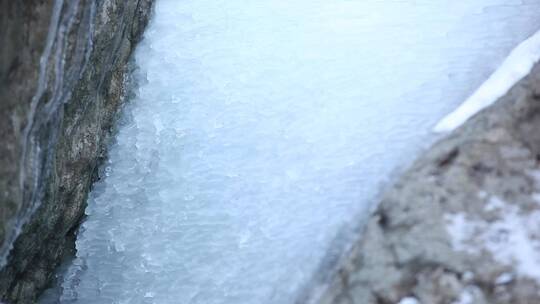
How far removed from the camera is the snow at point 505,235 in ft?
5.90

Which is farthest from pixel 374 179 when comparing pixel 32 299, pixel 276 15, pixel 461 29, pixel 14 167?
pixel 32 299

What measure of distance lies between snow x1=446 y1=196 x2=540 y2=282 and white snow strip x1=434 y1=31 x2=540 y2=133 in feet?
1.47

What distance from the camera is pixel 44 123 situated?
6.58 feet

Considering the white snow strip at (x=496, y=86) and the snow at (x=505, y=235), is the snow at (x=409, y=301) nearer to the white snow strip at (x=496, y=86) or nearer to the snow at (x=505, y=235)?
the snow at (x=505, y=235)

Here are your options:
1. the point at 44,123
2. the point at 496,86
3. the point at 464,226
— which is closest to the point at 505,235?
the point at 464,226

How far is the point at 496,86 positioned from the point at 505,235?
0.68m

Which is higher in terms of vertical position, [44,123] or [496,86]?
[44,123]

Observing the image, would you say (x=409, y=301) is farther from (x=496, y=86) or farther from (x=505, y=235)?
(x=496, y=86)

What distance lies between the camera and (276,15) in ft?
9.81

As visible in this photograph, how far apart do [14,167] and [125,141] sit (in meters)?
0.94

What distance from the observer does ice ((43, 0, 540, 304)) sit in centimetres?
236

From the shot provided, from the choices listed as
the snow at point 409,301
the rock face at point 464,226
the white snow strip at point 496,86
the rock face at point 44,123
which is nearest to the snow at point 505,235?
the rock face at point 464,226

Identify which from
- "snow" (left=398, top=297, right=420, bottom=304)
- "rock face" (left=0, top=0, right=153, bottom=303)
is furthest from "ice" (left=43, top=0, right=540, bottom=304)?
"snow" (left=398, top=297, right=420, bottom=304)

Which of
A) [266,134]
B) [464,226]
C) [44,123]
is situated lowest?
[266,134]
